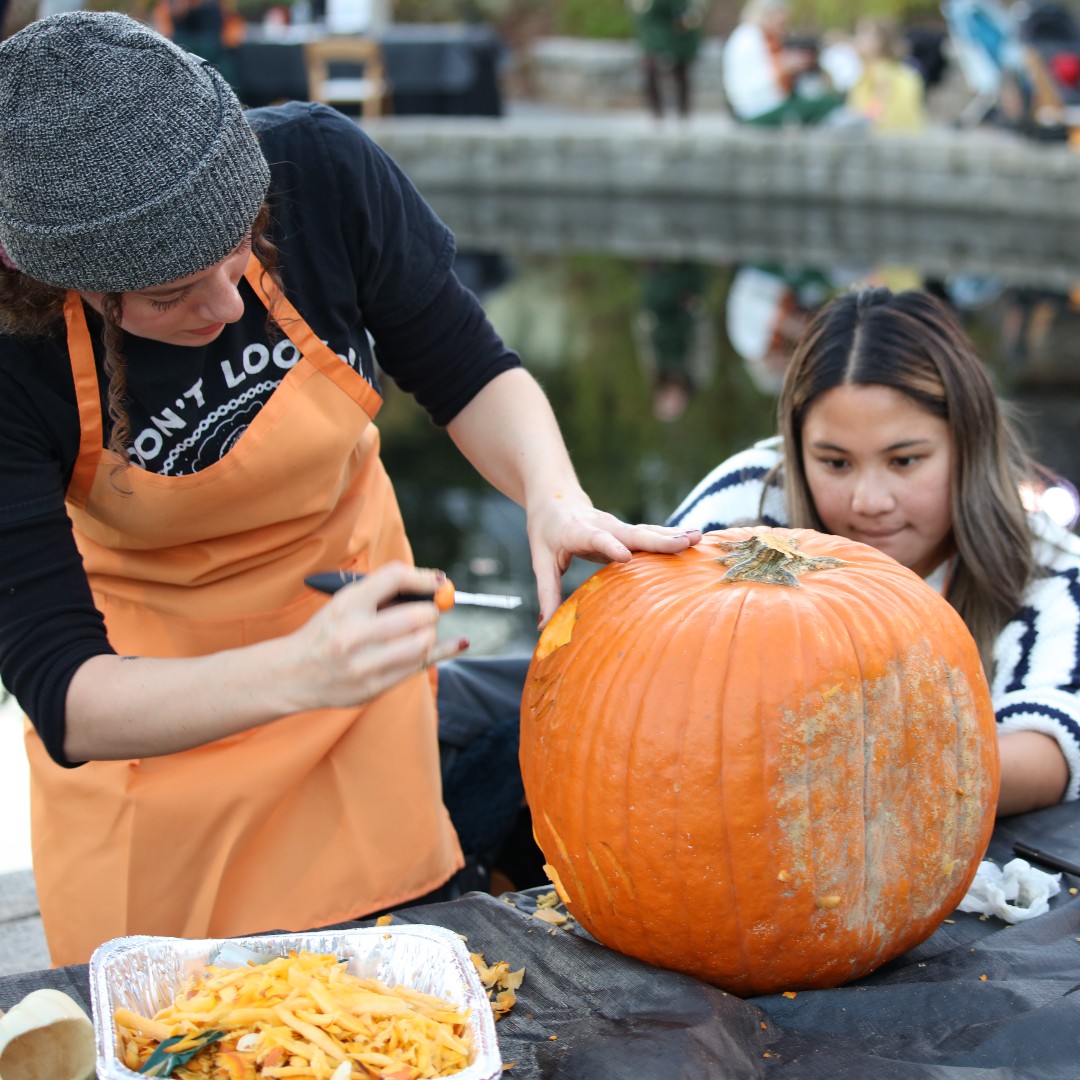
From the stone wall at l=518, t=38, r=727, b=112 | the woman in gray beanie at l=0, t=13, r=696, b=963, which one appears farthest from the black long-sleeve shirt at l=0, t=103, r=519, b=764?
the stone wall at l=518, t=38, r=727, b=112

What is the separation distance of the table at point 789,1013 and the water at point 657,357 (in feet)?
5.18

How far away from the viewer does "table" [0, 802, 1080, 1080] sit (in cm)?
154

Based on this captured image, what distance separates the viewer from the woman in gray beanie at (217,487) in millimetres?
1551

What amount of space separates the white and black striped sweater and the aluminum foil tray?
112 cm

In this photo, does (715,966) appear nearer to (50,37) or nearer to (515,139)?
(50,37)

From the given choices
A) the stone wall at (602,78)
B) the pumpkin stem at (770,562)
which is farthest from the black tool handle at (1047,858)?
the stone wall at (602,78)

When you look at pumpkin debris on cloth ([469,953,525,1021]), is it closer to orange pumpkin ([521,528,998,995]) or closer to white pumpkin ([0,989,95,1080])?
orange pumpkin ([521,528,998,995])

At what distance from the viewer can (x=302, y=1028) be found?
1.39 m

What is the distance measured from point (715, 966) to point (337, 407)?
96 cm

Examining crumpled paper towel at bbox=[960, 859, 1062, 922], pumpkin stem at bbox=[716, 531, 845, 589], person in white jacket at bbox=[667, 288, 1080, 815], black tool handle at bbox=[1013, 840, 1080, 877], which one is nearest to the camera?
pumpkin stem at bbox=[716, 531, 845, 589]

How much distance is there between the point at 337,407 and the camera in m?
2.09

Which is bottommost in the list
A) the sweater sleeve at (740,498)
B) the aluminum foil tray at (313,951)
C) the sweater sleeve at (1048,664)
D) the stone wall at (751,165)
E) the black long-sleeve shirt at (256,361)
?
the stone wall at (751,165)

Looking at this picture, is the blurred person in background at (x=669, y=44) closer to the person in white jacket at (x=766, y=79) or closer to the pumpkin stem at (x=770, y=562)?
the person in white jacket at (x=766, y=79)

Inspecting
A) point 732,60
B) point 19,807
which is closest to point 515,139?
point 732,60
